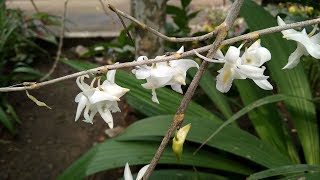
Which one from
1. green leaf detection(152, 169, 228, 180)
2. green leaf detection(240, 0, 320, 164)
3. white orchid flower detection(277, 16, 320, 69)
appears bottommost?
green leaf detection(152, 169, 228, 180)

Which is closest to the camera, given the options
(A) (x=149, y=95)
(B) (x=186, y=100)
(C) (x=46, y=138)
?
(B) (x=186, y=100)

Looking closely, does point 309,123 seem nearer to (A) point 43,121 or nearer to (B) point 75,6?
(A) point 43,121

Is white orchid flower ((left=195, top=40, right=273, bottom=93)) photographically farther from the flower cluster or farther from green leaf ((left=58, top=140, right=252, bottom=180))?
green leaf ((left=58, top=140, right=252, bottom=180))

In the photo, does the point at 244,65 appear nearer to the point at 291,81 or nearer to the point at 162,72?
the point at 162,72

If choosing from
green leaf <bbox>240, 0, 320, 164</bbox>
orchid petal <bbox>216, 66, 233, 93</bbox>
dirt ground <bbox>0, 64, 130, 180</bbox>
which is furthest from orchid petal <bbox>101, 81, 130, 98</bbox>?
dirt ground <bbox>0, 64, 130, 180</bbox>

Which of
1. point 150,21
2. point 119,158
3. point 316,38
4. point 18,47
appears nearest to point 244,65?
point 316,38

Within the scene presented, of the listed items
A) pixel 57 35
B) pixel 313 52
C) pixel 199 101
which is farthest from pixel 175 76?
pixel 57 35
